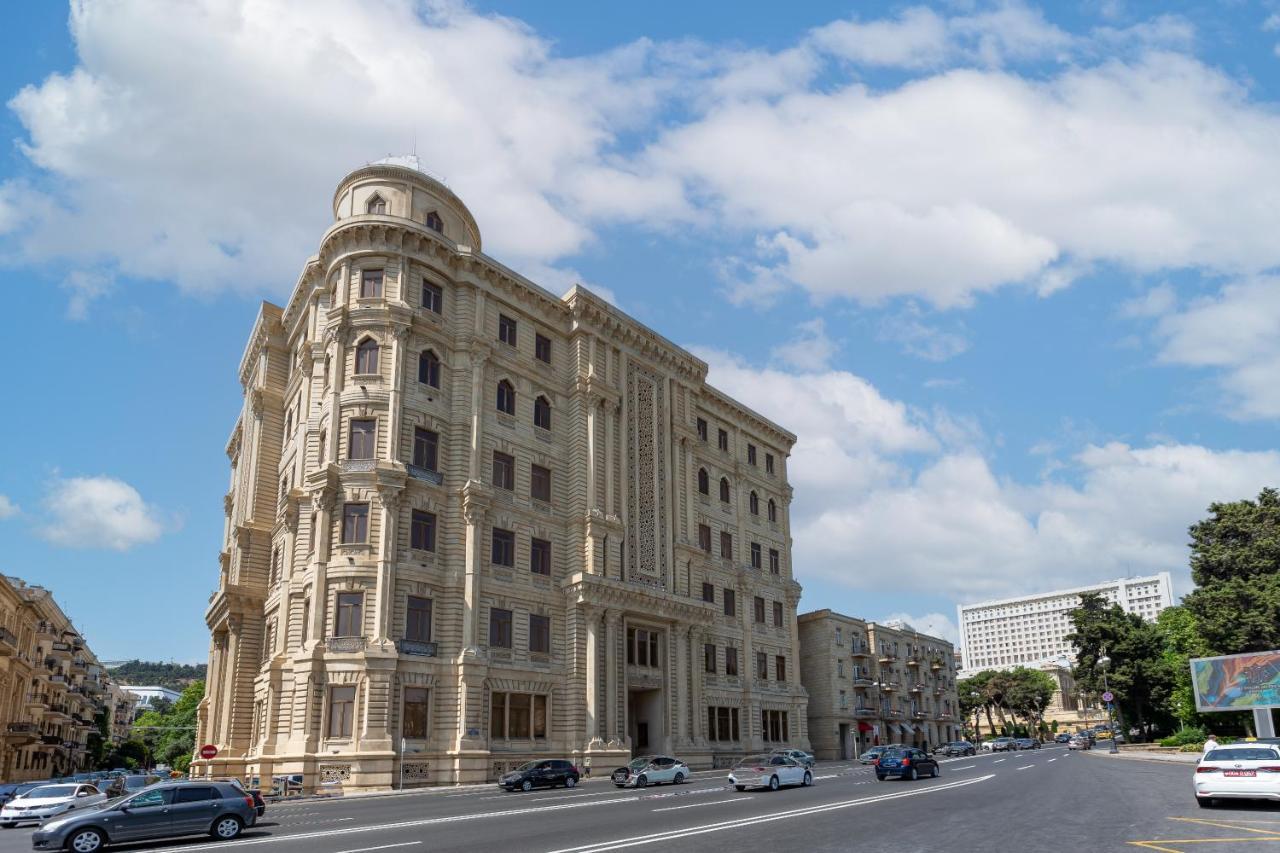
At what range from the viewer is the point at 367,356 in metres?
44.6

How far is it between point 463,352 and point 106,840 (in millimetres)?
30624

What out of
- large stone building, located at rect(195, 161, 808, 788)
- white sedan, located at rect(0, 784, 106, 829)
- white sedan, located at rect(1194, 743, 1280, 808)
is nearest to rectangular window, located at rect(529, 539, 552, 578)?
large stone building, located at rect(195, 161, 808, 788)

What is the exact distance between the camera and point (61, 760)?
9112cm

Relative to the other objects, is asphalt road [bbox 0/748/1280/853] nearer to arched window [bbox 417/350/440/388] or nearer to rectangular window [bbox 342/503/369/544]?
rectangular window [bbox 342/503/369/544]

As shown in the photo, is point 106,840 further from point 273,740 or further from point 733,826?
point 273,740

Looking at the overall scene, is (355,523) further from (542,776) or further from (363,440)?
(542,776)

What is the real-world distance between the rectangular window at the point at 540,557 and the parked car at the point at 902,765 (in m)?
19.4

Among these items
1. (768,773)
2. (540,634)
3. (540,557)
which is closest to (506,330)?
(540,557)

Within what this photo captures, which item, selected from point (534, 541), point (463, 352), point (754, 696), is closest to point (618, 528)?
point (534, 541)

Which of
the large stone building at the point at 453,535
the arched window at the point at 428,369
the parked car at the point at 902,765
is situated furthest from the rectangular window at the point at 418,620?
the parked car at the point at 902,765

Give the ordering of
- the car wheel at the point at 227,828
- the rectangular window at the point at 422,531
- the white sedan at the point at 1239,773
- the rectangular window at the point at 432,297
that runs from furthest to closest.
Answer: the rectangular window at the point at 432,297
the rectangular window at the point at 422,531
the car wheel at the point at 227,828
the white sedan at the point at 1239,773

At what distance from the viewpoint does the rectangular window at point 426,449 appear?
4431 cm

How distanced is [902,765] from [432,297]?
31.4m

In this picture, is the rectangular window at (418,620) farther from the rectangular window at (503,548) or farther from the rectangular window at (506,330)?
the rectangular window at (506,330)
